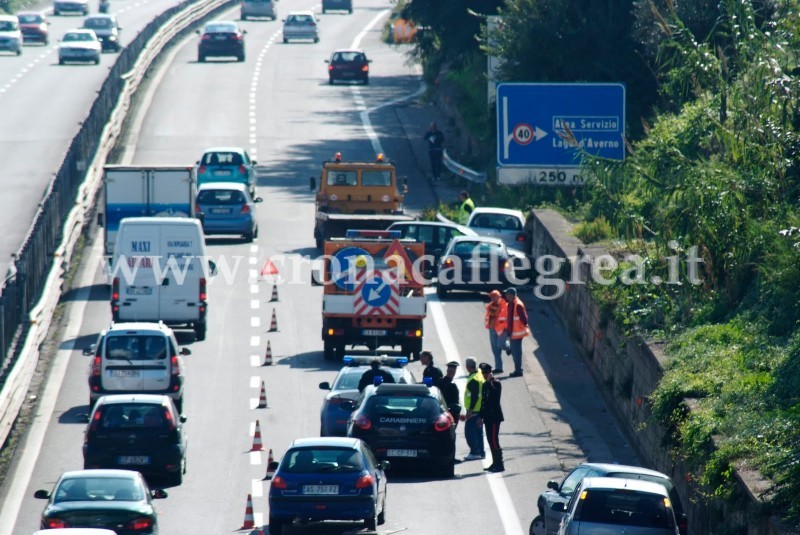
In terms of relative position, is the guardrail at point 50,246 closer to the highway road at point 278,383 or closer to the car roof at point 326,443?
the highway road at point 278,383

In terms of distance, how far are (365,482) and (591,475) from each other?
2.63 m

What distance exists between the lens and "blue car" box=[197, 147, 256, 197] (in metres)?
46.3

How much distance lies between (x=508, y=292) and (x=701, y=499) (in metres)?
10.6

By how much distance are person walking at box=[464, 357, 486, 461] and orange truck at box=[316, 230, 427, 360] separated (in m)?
5.91

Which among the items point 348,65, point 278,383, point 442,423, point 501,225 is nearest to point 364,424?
point 442,423

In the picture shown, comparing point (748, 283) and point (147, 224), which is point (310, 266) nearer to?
point (147, 224)

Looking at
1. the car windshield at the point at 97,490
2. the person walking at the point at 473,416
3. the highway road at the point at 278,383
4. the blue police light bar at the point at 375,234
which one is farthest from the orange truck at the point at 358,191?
the car windshield at the point at 97,490

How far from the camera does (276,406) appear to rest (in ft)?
88.3

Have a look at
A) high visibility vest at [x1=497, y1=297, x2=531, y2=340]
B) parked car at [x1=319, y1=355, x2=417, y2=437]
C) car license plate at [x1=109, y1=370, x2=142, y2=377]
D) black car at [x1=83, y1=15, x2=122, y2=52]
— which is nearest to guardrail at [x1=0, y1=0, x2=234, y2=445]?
car license plate at [x1=109, y1=370, x2=142, y2=377]

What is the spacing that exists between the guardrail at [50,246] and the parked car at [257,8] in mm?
30390

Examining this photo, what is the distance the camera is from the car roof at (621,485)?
16484 millimetres

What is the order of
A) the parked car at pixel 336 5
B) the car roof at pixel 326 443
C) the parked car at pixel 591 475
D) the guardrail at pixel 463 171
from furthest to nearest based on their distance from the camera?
the parked car at pixel 336 5 < the guardrail at pixel 463 171 < the car roof at pixel 326 443 < the parked car at pixel 591 475

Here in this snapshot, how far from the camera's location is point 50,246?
36438 millimetres

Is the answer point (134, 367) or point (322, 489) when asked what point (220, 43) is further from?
point (322, 489)
